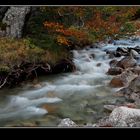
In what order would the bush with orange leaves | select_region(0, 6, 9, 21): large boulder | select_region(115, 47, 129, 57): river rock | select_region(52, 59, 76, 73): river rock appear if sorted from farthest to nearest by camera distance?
select_region(52, 59, 76, 73): river rock
select_region(115, 47, 129, 57): river rock
the bush with orange leaves
select_region(0, 6, 9, 21): large boulder

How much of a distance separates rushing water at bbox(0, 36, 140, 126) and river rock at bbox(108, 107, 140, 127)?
0.59 ft

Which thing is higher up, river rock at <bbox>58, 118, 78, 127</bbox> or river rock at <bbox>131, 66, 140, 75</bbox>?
river rock at <bbox>131, 66, 140, 75</bbox>

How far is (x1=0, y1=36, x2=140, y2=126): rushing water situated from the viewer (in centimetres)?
410

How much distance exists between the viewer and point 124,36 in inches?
169

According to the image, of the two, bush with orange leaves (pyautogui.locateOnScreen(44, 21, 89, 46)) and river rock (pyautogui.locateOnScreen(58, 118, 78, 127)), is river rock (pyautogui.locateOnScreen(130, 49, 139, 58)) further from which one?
river rock (pyautogui.locateOnScreen(58, 118, 78, 127))

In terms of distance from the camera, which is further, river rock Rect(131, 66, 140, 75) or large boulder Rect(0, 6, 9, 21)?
river rock Rect(131, 66, 140, 75)

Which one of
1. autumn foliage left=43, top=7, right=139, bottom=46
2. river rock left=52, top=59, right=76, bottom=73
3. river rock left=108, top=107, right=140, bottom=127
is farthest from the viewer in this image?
river rock left=52, top=59, right=76, bottom=73

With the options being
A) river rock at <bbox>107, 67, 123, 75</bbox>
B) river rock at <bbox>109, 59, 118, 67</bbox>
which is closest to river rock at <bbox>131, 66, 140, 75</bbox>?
river rock at <bbox>107, 67, 123, 75</bbox>

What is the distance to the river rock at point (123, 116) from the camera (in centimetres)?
380

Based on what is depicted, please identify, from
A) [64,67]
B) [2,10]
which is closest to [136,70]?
[64,67]
